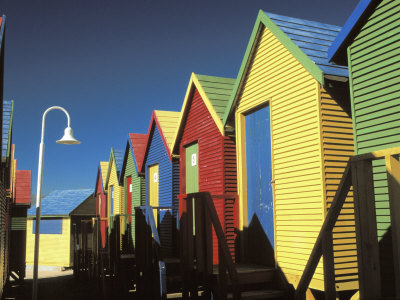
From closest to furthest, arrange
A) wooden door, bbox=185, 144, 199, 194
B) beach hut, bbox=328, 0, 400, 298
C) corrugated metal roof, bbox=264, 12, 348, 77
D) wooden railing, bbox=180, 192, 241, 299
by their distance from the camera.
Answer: beach hut, bbox=328, 0, 400, 298, wooden railing, bbox=180, 192, 241, 299, corrugated metal roof, bbox=264, 12, 348, 77, wooden door, bbox=185, 144, 199, 194

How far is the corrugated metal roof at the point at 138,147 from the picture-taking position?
18686 mm

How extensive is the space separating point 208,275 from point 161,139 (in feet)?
30.4

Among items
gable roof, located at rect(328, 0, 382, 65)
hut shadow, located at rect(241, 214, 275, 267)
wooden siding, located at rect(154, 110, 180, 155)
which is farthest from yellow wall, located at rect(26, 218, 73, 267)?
gable roof, located at rect(328, 0, 382, 65)

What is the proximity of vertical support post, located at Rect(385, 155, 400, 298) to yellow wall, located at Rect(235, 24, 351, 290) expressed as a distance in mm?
3741

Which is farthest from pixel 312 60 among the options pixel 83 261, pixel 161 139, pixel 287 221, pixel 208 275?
pixel 83 261

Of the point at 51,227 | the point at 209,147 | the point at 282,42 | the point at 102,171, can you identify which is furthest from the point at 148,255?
the point at 51,227

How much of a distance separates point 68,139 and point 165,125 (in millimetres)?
4986

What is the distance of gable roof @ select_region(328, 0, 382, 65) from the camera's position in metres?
6.84

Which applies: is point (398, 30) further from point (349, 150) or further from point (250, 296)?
point (250, 296)

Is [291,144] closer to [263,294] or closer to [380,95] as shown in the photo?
[380,95]

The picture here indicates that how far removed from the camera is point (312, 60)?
7.77m

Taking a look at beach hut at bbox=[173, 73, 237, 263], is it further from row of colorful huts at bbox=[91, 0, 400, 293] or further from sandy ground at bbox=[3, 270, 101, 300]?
sandy ground at bbox=[3, 270, 101, 300]

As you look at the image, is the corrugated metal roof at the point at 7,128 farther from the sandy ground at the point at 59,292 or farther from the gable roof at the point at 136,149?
the sandy ground at the point at 59,292

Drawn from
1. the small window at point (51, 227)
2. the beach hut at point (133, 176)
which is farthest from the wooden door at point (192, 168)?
the small window at point (51, 227)
